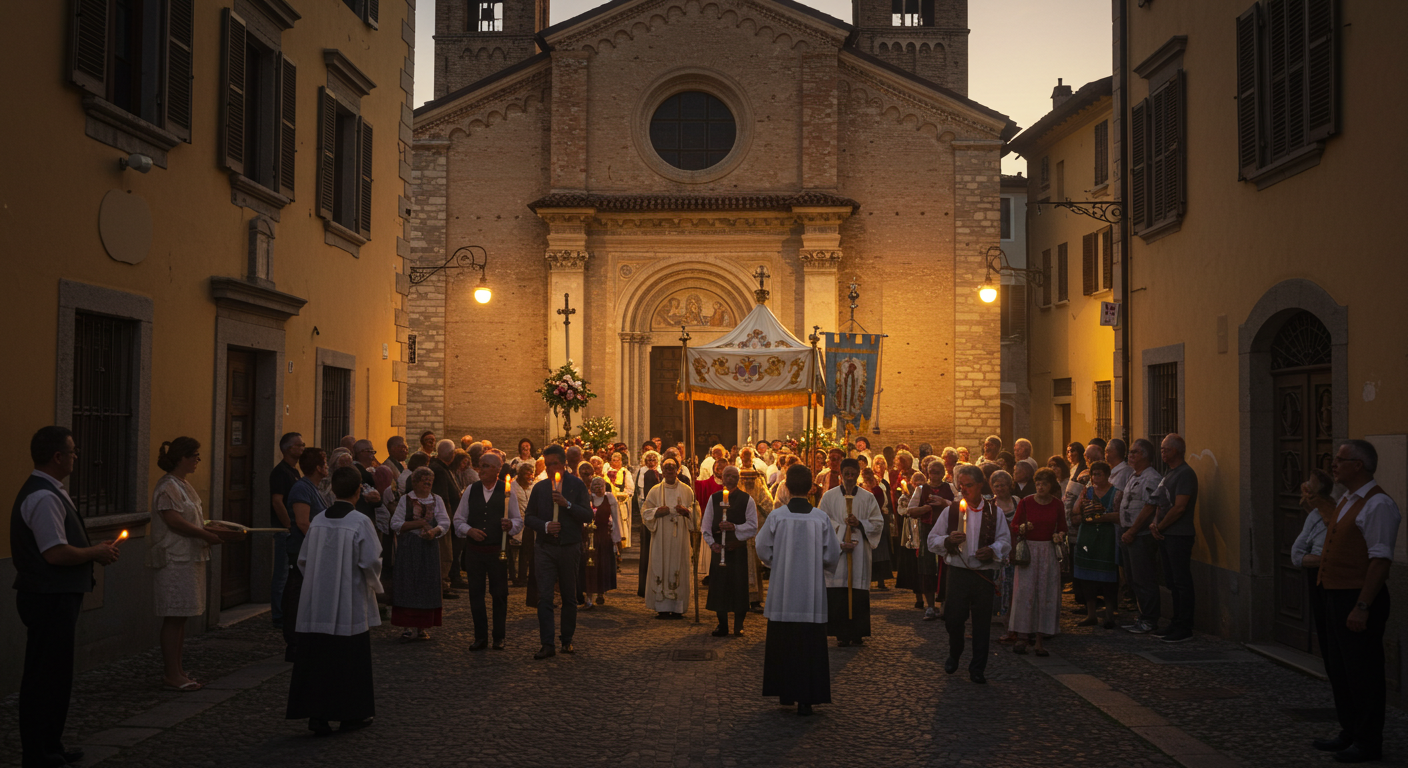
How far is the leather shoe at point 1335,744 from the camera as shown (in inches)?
254

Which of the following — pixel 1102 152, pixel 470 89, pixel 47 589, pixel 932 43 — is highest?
pixel 932 43

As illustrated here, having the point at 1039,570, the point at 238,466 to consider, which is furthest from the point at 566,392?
the point at 1039,570

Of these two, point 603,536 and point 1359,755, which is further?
point 603,536

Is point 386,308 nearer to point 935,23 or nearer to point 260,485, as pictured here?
point 260,485

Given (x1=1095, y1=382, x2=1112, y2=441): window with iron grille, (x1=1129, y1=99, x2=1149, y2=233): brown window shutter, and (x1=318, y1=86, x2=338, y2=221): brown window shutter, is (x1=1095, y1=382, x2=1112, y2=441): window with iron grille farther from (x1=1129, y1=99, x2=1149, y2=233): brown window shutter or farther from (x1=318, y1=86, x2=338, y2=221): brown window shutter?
(x1=318, y1=86, x2=338, y2=221): brown window shutter

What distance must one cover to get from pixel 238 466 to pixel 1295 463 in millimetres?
9896

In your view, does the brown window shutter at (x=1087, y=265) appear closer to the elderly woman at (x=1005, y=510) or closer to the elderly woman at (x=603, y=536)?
the elderly woman at (x=1005, y=510)

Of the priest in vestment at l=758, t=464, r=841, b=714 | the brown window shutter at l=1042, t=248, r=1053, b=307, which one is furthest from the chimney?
the priest in vestment at l=758, t=464, r=841, b=714

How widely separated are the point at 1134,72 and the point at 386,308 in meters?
9.81

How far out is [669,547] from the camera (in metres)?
12.1

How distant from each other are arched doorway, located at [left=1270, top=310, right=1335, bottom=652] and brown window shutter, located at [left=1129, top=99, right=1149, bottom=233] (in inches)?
127

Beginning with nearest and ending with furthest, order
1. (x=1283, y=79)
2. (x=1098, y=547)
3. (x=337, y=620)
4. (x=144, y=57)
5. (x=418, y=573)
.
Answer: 1. (x=337, y=620)
2. (x=144, y=57)
3. (x=1283, y=79)
4. (x=418, y=573)
5. (x=1098, y=547)

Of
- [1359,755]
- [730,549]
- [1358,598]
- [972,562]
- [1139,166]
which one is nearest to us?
[1359,755]

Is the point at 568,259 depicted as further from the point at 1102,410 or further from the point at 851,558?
the point at 851,558
